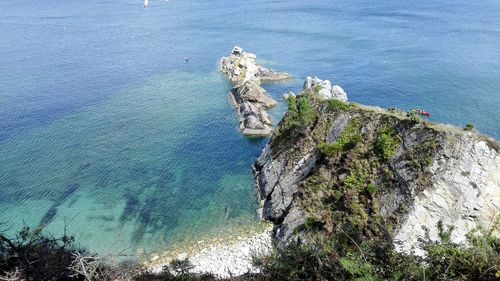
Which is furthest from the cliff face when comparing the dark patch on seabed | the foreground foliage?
the dark patch on seabed

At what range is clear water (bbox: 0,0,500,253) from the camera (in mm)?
46250

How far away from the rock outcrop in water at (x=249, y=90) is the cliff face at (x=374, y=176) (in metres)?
18.8

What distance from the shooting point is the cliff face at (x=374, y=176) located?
31828mm

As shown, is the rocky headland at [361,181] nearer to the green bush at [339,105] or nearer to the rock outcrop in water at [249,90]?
the green bush at [339,105]

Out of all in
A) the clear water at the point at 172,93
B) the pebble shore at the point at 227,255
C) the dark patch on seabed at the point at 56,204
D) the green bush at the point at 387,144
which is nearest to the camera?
the pebble shore at the point at 227,255

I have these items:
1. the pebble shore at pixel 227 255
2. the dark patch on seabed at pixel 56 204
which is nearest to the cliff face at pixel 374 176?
the pebble shore at pixel 227 255

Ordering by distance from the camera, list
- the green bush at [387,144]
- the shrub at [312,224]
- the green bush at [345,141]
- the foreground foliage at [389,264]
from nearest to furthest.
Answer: the foreground foliage at [389,264] < the shrub at [312,224] < the green bush at [387,144] < the green bush at [345,141]

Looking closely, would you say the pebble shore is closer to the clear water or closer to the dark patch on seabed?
the clear water

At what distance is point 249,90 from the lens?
7562 cm

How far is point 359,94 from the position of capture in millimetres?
79688

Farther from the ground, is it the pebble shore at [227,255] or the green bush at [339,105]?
the green bush at [339,105]

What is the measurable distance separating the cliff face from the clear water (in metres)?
6.96

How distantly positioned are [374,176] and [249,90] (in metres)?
43.6

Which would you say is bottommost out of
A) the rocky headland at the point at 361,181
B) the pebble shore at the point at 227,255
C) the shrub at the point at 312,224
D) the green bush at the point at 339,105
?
the pebble shore at the point at 227,255
